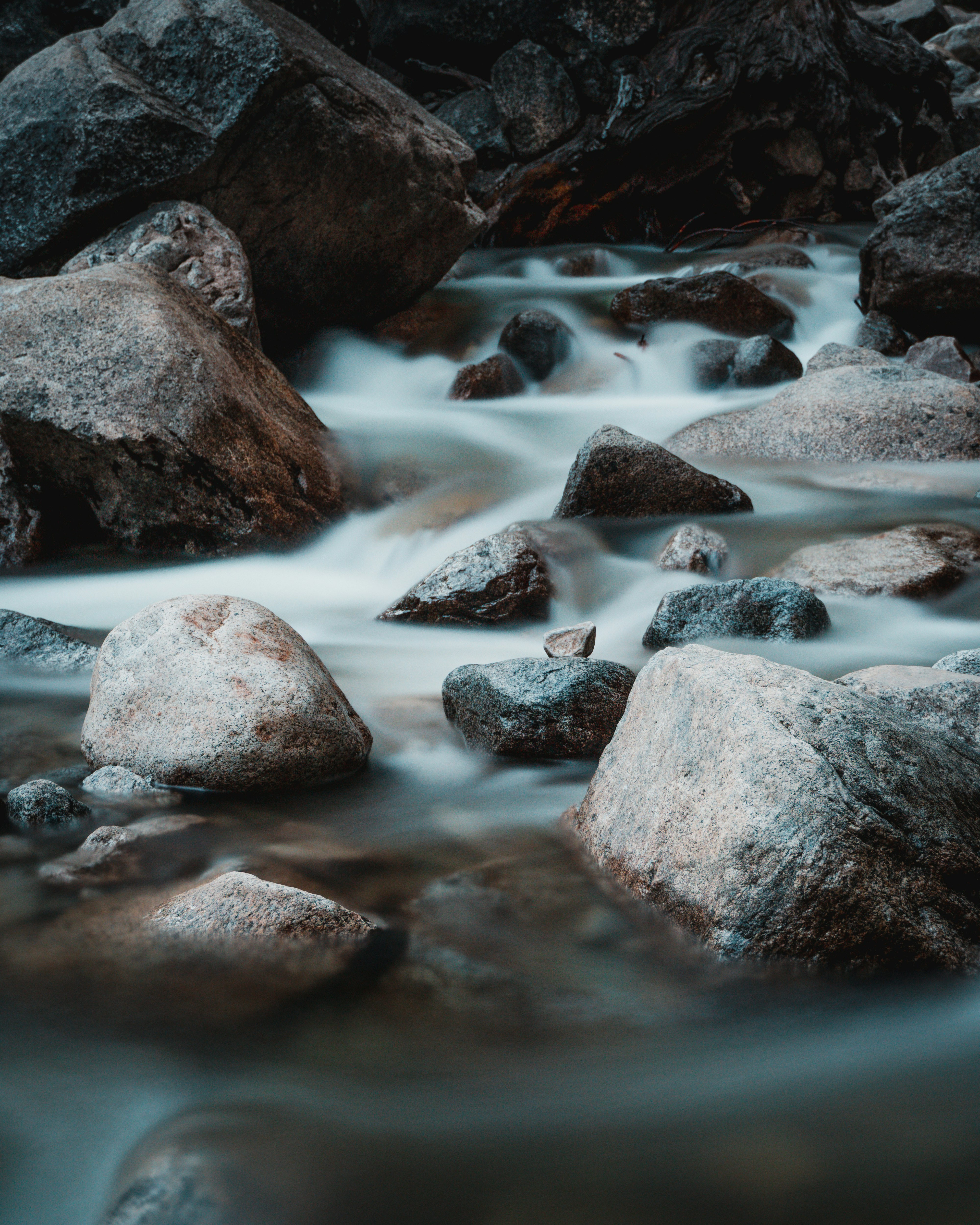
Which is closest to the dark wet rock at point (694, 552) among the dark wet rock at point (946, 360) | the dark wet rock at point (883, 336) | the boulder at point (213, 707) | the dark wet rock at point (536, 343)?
the boulder at point (213, 707)

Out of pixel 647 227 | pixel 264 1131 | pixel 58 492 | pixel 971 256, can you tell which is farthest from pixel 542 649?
pixel 647 227

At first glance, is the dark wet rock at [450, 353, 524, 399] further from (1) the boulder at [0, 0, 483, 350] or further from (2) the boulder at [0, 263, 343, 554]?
(2) the boulder at [0, 263, 343, 554]

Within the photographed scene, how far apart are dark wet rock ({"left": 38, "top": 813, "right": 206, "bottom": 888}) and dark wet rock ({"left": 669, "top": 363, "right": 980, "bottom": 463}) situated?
564 centimetres

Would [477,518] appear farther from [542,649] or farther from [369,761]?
[369,761]

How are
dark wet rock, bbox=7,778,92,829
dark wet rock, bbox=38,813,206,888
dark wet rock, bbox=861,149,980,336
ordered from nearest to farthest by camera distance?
dark wet rock, bbox=38,813,206,888 < dark wet rock, bbox=7,778,92,829 < dark wet rock, bbox=861,149,980,336

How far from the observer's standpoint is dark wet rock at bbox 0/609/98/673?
12.9 ft

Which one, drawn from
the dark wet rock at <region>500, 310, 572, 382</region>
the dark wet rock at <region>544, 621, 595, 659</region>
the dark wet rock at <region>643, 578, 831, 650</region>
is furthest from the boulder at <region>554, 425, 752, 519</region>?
the dark wet rock at <region>500, 310, 572, 382</region>

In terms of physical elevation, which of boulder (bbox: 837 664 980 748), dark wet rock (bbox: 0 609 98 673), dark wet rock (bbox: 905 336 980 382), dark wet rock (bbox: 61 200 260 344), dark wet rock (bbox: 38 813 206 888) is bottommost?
dark wet rock (bbox: 0 609 98 673)

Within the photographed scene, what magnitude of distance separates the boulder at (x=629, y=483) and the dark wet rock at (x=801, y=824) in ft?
11.5

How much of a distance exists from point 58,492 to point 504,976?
4.93 m

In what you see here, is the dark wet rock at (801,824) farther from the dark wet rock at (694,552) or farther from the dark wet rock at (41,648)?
the dark wet rock at (694,552)

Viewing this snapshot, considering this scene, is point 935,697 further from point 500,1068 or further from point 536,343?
point 536,343

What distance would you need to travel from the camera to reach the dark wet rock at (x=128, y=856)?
2309 mm

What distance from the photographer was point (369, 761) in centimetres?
321
